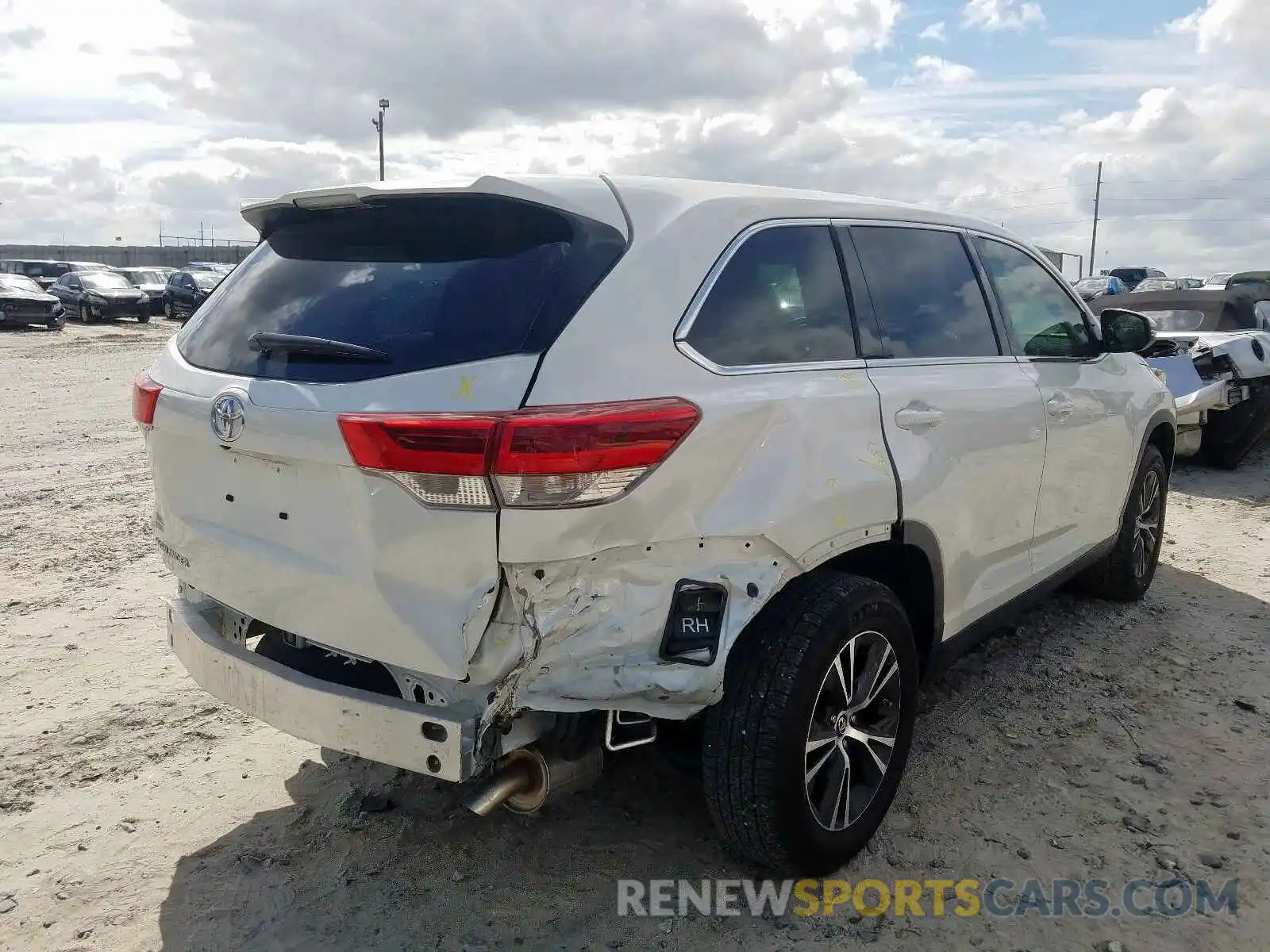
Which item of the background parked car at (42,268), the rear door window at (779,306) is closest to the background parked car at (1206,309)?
the rear door window at (779,306)

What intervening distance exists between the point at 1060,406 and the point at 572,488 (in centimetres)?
248

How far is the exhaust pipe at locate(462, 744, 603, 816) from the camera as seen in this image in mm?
2559

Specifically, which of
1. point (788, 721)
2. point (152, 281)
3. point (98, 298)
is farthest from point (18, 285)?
point (788, 721)

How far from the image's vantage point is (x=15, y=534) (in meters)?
6.19

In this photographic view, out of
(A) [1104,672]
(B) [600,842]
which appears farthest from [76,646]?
(A) [1104,672]

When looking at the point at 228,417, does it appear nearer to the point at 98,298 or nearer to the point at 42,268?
the point at 98,298

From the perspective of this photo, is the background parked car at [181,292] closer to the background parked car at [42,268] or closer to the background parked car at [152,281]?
the background parked car at [152,281]

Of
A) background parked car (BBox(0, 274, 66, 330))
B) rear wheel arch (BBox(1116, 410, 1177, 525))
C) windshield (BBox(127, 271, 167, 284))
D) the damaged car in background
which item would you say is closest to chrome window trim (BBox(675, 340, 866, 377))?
rear wheel arch (BBox(1116, 410, 1177, 525))

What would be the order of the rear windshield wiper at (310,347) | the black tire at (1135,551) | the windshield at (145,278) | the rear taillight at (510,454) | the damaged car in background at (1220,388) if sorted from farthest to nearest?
the windshield at (145,278)
the damaged car in background at (1220,388)
the black tire at (1135,551)
the rear windshield wiper at (310,347)
the rear taillight at (510,454)

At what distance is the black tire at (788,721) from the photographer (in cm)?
259

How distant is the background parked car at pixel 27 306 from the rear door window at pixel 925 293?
26.5m

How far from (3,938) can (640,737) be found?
70.3 inches

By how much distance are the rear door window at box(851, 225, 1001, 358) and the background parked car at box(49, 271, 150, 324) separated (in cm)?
2939

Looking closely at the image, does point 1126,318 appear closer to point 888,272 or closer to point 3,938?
point 888,272
